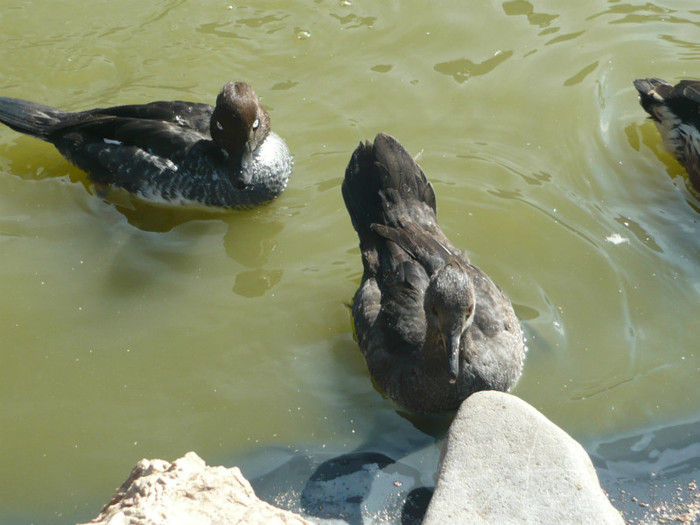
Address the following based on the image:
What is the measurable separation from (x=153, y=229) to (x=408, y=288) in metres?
2.54

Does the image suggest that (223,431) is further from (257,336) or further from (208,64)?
(208,64)

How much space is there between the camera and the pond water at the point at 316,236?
5.81 metres

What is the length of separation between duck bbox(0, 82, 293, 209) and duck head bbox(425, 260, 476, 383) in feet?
7.93

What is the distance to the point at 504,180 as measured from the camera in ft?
24.5

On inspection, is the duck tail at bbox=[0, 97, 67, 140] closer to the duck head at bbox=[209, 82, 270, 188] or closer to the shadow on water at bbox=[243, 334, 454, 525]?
the duck head at bbox=[209, 82, 270, 188]

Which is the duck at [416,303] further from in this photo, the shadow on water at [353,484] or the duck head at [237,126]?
the duck head at [237,126]

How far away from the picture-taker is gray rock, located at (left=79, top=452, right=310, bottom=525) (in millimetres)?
4055

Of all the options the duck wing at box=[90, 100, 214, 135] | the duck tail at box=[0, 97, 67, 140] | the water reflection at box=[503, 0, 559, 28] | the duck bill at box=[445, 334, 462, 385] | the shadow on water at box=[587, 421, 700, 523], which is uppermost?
the water reflection at box=[503, 0, 559, 28]

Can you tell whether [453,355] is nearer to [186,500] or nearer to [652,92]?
[186,500]

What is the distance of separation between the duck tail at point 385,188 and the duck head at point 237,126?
3.67 feet

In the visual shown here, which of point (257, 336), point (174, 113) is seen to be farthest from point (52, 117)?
point (257, 336)

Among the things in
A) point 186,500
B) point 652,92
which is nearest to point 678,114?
point 652,92

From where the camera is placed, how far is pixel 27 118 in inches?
306

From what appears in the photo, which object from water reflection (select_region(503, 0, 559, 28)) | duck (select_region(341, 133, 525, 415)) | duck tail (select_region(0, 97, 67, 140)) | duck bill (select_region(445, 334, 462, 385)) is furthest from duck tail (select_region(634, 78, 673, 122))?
duck tail (select_region(0, 97, 67, 140))
